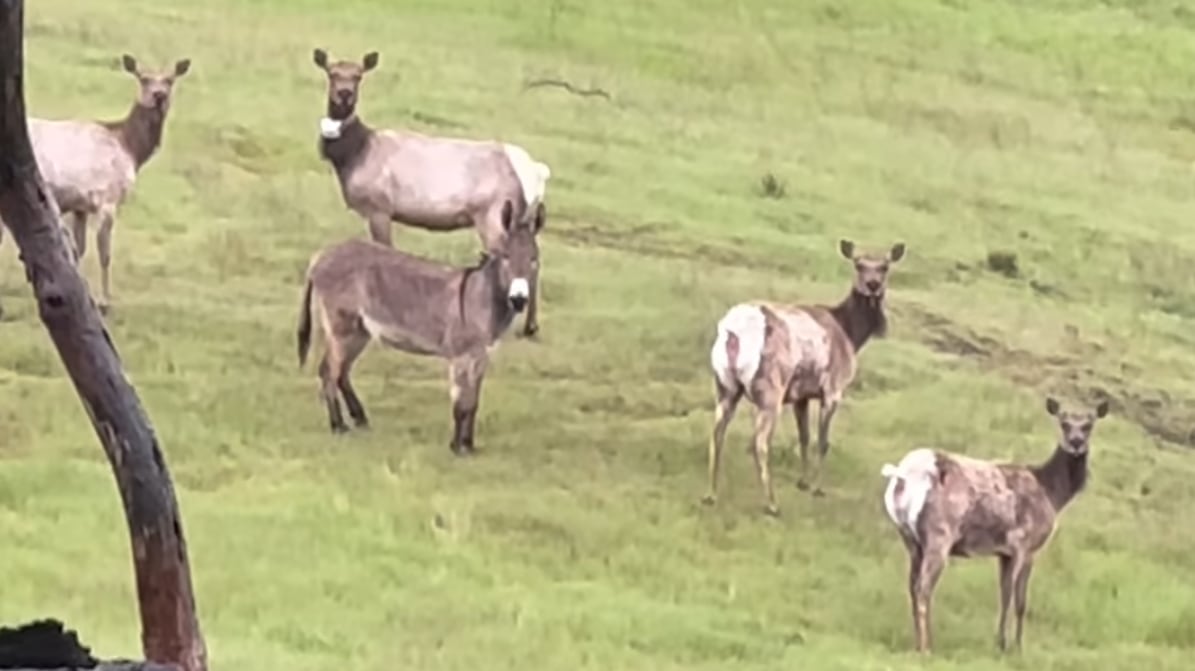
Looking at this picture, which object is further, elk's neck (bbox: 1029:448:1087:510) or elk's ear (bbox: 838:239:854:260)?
elk's ear (bbox: 838:239:854:260)

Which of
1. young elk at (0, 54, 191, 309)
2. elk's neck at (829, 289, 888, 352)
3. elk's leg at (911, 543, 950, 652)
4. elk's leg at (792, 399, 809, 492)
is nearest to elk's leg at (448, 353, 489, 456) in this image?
elk's leg at (792, 399, 809, 492)

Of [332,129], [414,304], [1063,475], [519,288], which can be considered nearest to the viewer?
[1063,475]

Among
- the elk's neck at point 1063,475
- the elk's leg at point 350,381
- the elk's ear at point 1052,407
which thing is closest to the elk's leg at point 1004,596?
the elk's neck at point 1063,475

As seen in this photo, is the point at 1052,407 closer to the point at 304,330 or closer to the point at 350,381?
the point at 350,381

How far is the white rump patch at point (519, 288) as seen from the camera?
8.52m

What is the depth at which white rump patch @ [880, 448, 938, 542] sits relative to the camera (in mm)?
7641

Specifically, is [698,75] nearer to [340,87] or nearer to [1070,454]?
[340,87]

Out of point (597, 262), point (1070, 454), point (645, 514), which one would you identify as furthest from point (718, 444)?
point (597, 262)

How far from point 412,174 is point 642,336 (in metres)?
1.24

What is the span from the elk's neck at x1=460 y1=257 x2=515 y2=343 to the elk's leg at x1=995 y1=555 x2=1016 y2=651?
1761 millimetres

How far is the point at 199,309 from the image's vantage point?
356 inches

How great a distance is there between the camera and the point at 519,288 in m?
8.52

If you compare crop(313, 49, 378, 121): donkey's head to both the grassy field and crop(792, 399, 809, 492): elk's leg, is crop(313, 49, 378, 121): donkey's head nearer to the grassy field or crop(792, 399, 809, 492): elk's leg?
the grassy field

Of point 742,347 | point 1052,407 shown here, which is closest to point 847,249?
point 742,347
